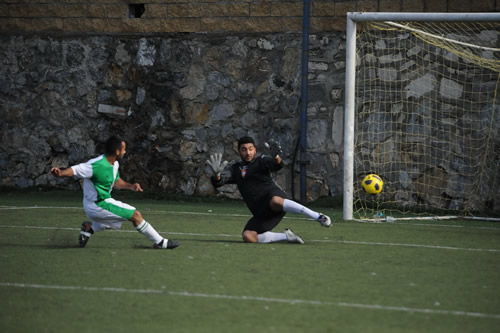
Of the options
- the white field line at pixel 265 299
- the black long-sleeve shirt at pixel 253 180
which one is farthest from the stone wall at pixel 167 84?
the white field line at pixel 265 299

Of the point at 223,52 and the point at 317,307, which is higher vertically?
the point at 223,52

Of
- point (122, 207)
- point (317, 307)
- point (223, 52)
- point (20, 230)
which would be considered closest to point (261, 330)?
point (317, 307)

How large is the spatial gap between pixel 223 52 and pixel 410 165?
385cm

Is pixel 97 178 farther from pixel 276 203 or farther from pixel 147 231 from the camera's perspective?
pixel 276 203

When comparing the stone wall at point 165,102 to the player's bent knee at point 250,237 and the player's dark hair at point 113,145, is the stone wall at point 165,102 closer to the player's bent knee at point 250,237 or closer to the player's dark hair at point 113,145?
the player's bent knee at point 250,237

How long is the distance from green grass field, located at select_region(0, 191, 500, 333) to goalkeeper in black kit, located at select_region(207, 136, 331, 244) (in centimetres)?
26

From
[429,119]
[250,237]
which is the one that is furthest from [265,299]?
[429,119]

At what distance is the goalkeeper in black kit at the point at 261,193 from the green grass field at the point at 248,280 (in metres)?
0.26

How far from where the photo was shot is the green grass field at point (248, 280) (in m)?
5.59

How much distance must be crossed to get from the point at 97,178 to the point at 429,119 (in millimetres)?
6988

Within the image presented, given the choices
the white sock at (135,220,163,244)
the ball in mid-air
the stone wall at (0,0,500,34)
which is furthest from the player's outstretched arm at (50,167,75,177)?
the stone wall at (0,0,500,34)

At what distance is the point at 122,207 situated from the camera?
8797mm

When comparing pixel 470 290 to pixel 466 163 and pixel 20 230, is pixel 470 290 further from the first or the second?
pixel 466 163

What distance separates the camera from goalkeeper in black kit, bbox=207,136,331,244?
959 centimetres
